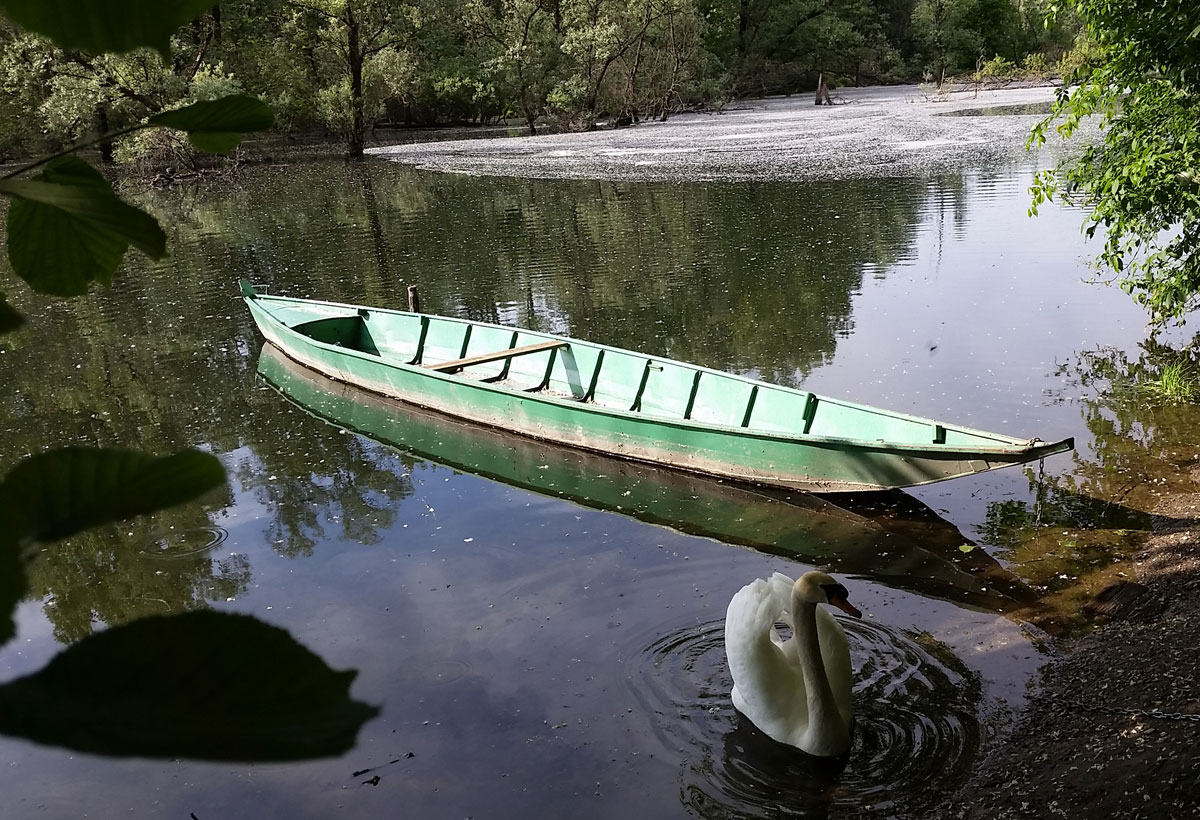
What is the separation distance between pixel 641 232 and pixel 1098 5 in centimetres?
1375

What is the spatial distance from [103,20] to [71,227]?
381 millimetres

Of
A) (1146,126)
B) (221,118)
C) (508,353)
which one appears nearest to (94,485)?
(221,118)

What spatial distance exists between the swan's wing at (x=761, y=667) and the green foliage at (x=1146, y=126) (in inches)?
199

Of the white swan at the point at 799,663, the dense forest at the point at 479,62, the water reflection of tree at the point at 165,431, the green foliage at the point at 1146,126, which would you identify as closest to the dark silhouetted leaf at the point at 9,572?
the water reflection of tree at the point at 165,431

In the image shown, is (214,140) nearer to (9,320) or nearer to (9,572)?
(9,320)

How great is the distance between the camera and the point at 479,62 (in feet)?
164

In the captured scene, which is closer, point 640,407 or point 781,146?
point 640,407

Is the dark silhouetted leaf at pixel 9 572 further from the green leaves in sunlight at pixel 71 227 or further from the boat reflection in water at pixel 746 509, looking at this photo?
the boat reflection in water at pixel 746 509

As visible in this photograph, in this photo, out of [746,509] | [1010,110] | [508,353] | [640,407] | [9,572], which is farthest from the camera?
[1010,110]

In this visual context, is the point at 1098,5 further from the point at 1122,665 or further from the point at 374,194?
the point at 374,194

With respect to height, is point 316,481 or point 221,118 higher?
point 221,118

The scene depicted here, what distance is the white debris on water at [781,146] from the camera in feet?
97.3

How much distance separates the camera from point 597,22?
156 feet

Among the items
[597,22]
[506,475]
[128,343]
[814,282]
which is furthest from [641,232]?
[597,22]
